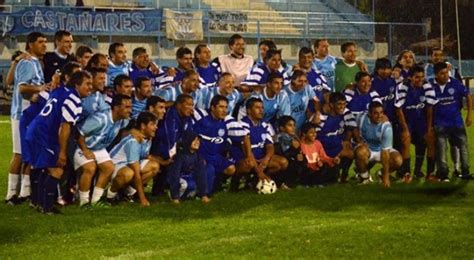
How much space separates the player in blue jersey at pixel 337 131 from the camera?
1496 centimetres

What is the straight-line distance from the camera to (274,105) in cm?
1454

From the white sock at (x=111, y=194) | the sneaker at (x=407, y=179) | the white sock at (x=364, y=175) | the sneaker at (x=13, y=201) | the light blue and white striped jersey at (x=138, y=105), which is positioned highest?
the light blue and white striped jersey at (x=138, y=105)

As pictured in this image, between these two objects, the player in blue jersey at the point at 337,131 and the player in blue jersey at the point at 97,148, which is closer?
the player in blue jersey at the point at 97,148

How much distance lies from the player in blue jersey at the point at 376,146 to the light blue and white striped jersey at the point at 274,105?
1054 millimetres

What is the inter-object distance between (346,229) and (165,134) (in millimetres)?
3417

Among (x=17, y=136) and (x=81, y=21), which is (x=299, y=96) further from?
(x=81, y=21)

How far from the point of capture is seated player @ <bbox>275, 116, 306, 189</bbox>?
47.4 ft

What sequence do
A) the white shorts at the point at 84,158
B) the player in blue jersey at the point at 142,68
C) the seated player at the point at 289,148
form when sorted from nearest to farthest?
the white shorts at the point at 84,158, the player in blue jersey at the point at 142,68, the seated player at the point at 289,148

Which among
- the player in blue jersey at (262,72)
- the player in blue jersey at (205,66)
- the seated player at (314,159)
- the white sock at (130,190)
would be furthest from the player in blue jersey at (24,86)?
the seated player at (314,159)

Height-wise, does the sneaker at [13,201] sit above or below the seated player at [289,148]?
below

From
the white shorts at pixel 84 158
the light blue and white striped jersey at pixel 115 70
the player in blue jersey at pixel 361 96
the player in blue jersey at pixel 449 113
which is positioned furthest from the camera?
the player in blue jersey at pixel 449 113

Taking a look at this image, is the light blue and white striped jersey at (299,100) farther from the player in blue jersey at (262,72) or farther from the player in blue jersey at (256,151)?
the player in blue jersey at (256,151)

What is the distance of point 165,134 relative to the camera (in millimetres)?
13219

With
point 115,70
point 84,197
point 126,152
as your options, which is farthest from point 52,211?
point 115,70
